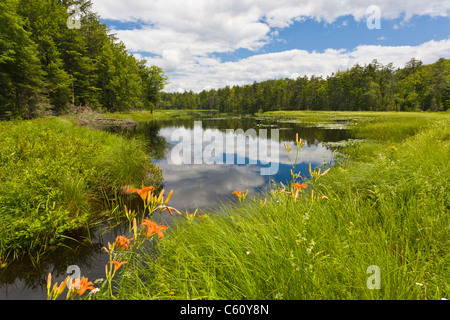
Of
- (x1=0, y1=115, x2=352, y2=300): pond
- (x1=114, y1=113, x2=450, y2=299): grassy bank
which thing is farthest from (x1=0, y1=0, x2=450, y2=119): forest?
(x1=114, y1=113, x2=450, y2=299): grassy bank

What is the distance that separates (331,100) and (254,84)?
123 feet

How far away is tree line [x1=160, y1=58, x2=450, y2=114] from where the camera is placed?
56.9 m

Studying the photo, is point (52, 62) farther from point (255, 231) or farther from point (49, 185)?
point (255, 231)

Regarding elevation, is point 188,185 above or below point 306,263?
below

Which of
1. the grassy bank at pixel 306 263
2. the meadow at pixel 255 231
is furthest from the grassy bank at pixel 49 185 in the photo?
the grassy bank at pixel 306 263

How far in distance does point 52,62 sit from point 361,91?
8290 centimetres

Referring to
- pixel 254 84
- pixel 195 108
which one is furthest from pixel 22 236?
pixel 195 108

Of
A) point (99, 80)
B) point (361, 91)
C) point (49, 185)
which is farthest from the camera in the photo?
point (361, 91)

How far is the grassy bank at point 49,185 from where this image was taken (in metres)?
3.42

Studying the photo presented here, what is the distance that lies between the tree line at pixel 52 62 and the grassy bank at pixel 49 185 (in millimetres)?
14499

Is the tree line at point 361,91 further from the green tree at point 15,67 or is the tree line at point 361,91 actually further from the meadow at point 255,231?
the meadow at point 255,231

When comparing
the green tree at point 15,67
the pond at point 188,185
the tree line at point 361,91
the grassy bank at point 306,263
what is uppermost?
Result: the tree line at point 361,91

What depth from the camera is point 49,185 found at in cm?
435

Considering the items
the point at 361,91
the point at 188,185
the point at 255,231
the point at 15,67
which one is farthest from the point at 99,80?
the point at 361,91
